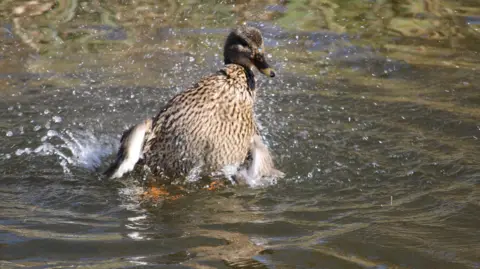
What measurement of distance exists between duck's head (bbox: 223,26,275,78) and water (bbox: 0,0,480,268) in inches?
29.2

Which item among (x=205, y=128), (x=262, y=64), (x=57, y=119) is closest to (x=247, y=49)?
(x=262, y=64)

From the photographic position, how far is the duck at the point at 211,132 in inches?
207

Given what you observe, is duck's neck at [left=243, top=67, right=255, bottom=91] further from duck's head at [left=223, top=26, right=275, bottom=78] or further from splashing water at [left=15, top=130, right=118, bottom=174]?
splashing water at [left=15, top=130, right=118, bottom=174]

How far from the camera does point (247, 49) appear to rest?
538 cm

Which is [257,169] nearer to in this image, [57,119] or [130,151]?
[130,151]

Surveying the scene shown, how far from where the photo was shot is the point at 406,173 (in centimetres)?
538

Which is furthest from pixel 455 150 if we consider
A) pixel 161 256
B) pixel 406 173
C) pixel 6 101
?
pixel 6 101

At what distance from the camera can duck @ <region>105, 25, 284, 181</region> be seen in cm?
527

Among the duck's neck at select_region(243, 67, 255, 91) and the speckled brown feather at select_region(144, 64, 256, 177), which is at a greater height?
the duck's neck at select_region(243, 67, 255, 91)

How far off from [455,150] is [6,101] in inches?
140

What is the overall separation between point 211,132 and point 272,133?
114cm

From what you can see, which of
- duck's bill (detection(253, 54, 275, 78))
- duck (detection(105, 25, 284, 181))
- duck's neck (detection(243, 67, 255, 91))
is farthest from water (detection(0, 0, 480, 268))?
duck's bill (detection(253, 54, 275, 78))

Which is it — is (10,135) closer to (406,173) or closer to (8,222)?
(8,222)

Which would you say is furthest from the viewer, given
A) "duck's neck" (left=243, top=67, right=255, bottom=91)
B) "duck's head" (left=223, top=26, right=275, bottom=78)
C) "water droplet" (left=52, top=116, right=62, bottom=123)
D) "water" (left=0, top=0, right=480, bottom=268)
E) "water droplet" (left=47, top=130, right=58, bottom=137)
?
"water droplet" (left=52, top=116, right=62, bottom=123)
